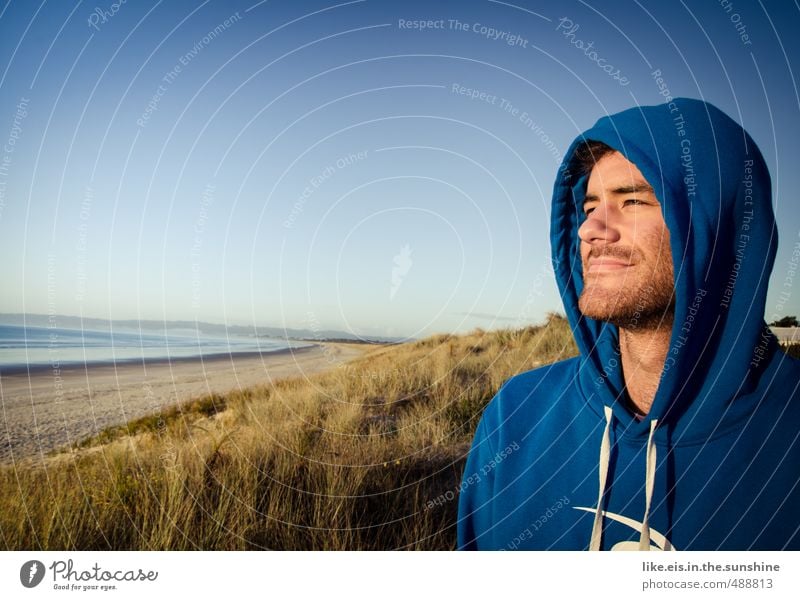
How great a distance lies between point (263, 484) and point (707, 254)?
210 centimetres

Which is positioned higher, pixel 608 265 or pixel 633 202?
pixel 633 202

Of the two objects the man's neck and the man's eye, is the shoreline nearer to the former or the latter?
the man's neck

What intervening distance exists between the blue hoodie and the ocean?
232 cm

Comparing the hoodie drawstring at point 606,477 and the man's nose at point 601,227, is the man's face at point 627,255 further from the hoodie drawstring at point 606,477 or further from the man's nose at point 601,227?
the hoodie drawstring at point 606,477

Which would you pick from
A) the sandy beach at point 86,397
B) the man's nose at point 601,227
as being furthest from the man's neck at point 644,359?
the sandy beach at point 86,397

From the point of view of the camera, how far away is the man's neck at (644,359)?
186cm

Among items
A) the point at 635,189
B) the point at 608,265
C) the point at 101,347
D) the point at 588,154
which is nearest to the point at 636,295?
the point at 608,265

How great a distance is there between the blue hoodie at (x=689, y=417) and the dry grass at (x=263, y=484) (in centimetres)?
59

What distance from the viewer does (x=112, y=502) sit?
7.27 ft

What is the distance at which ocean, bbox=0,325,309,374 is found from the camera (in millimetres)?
4150

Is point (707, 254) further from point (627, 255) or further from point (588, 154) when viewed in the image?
point (588, 154)

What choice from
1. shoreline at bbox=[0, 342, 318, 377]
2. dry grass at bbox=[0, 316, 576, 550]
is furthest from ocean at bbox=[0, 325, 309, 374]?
dry grass at bbox=[0, 316, 576, 550]

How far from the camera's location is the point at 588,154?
2049 mm
